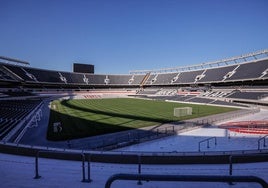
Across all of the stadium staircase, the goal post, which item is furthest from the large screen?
the goal post

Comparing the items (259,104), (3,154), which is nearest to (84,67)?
(259,104)

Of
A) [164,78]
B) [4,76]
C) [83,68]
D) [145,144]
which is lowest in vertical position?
[145,144]

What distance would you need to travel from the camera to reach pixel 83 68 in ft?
320

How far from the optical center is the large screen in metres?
96.1

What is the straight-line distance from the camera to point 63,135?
1894 cm

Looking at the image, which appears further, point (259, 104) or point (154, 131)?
point (259, 104)

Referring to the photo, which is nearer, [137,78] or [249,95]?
[249,95]

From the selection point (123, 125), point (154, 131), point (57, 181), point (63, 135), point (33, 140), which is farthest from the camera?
point (123, 125)

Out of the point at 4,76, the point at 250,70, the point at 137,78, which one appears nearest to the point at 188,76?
the point at 250,70

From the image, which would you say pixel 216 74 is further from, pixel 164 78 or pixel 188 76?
pixel 164 78

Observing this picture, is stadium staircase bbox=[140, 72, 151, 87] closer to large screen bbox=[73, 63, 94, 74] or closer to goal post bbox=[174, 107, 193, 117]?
large screen bbox=[73, 63, 94, 74]

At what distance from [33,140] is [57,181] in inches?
562

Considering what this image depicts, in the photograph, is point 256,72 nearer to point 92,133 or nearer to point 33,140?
point 92,133

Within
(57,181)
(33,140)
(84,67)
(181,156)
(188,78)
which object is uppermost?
(84,67)
